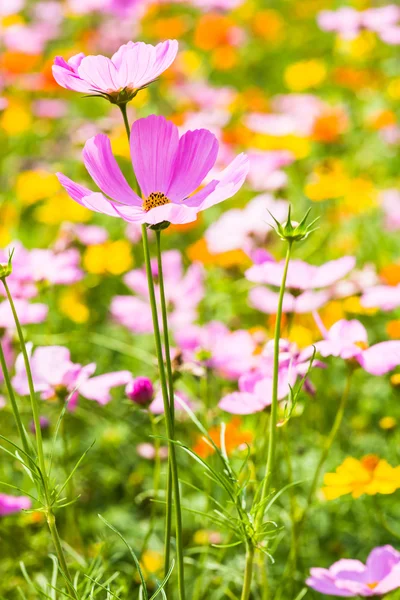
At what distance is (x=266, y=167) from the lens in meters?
1.44

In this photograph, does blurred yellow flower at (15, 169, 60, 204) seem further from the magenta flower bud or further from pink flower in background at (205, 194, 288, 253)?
the magenta flower bud

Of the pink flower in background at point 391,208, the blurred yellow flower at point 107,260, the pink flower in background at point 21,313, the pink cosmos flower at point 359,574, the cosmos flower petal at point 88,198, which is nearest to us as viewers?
the cosmos flower petal at point 88,198

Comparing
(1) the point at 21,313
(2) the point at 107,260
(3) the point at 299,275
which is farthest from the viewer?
(2) the point at 107,260

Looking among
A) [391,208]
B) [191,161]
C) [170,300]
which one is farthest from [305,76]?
[191,161]

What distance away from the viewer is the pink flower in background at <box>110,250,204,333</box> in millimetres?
1068

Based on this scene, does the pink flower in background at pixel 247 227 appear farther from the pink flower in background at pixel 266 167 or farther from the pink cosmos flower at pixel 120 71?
the pink cosmos flower at pixel 120 71

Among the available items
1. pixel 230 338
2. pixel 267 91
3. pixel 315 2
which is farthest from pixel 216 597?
pixel 315 2

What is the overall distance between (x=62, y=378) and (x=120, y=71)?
1.09ft

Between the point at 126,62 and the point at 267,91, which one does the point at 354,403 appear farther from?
the point at 267,91

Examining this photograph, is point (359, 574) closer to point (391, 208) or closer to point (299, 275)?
point (299, 275)

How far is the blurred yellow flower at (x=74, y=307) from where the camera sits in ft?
4.38

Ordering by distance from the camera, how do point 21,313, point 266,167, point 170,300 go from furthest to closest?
point 266,167, point 170,300, point 21,313

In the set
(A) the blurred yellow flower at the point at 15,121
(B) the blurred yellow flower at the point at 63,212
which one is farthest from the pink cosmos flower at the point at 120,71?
(A) the blurred yellow flower at the point at 15,121

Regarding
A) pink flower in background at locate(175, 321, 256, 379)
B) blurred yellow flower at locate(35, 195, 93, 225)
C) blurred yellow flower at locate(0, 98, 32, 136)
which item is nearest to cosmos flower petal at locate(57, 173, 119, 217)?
pink flower in background at locate(175, 321, 256, 379)
